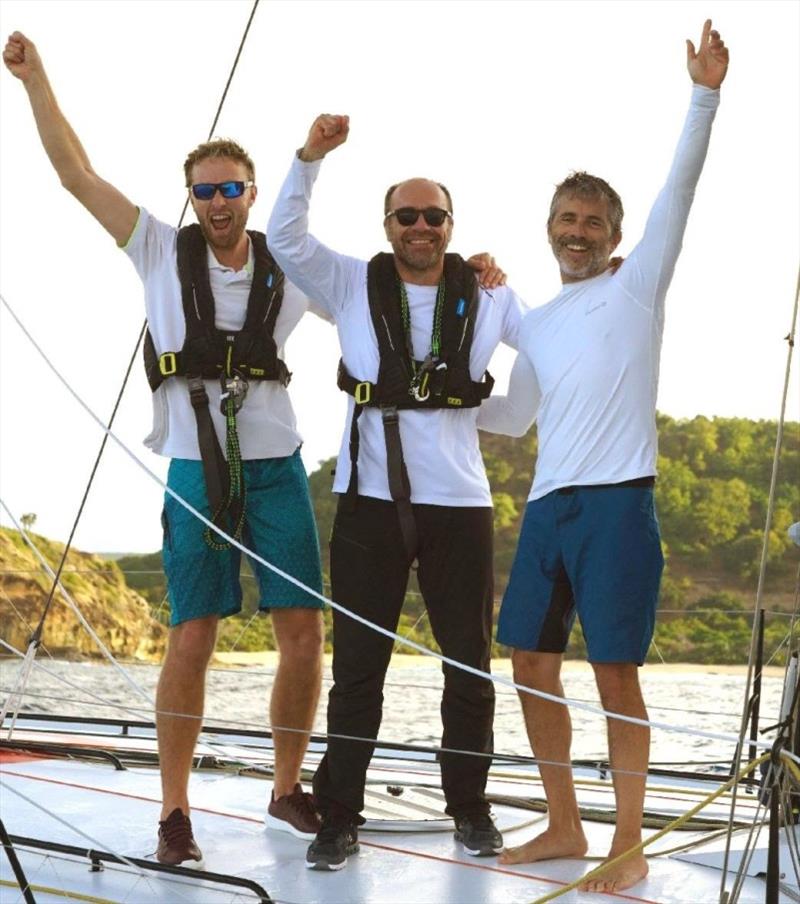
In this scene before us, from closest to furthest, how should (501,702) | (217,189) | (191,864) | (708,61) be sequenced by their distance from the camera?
(708,61)
(191,864)
(217,189)
(501,702)

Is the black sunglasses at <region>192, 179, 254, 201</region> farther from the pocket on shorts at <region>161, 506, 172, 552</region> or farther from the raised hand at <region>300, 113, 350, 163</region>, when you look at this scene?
the pocket on shorts at <region>161, 506, 172, 552</region>

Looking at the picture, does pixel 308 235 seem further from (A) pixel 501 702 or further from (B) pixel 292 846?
(A) pixel 501 702

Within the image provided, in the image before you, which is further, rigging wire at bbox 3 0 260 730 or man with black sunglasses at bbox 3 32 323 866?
rigging wire at bbox 3 0 260 730

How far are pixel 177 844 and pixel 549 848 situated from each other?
69cm

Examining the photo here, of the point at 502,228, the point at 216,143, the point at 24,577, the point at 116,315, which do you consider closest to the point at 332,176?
the point at 116,315

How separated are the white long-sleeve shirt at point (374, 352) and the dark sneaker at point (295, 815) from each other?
2.08ft

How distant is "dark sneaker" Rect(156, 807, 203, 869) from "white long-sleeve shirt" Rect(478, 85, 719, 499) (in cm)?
91

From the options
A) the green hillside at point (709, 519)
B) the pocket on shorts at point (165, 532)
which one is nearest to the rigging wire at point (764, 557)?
the pocket on shorts at point (165, 532)

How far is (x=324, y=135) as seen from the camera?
9.53 feet

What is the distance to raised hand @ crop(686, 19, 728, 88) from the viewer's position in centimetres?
263

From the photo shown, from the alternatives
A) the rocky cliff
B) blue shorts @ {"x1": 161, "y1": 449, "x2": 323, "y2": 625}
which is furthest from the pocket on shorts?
the rocky cliff

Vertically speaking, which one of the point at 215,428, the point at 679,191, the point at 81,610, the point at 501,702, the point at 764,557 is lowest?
the point at 501,702

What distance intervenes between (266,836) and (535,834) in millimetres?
544

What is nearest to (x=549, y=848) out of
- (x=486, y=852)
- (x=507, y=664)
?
(x=486, y=852)
